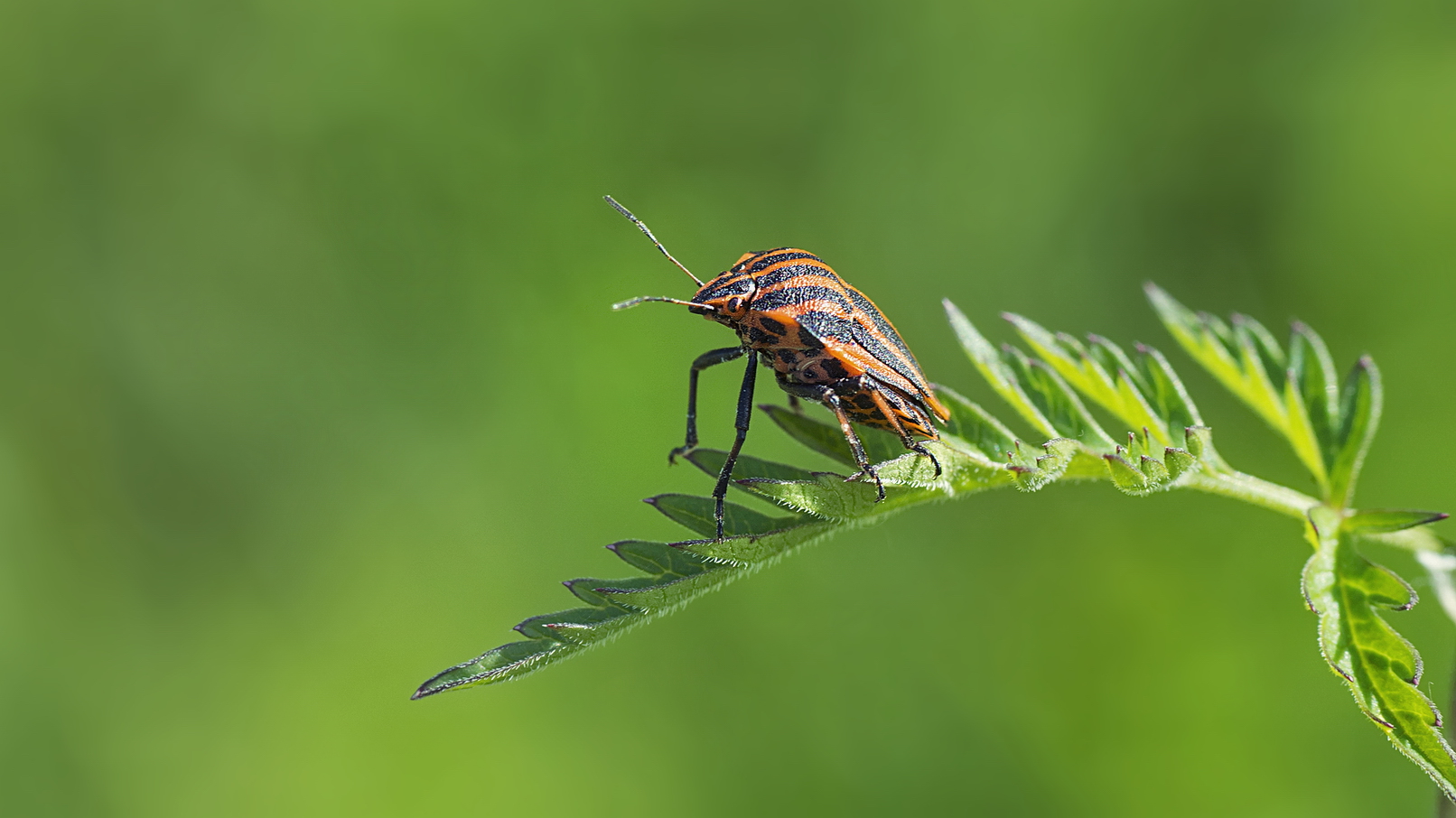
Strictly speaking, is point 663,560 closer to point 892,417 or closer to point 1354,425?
point 892,417

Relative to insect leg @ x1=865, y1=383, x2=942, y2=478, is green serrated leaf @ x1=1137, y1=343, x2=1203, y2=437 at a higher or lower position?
lower

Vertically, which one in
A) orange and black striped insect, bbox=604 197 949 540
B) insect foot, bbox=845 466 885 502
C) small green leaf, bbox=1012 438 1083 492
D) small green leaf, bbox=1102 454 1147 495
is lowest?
small green leaf, bbox=1102 454 1147 495

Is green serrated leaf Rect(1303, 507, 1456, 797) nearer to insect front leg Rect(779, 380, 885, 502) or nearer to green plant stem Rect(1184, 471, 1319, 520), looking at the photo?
green plant stem Rect(1184, 471, 1319, 520)

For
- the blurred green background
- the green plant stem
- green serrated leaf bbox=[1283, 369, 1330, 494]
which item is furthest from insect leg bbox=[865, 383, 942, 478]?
the blurred green background

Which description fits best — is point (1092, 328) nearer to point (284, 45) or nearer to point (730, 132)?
point (730, 132)

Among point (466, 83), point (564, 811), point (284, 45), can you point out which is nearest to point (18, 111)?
point (284, 45)

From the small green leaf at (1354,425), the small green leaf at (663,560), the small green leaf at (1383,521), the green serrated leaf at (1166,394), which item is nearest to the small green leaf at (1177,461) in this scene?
the green serrated leaf at (1166,394)
